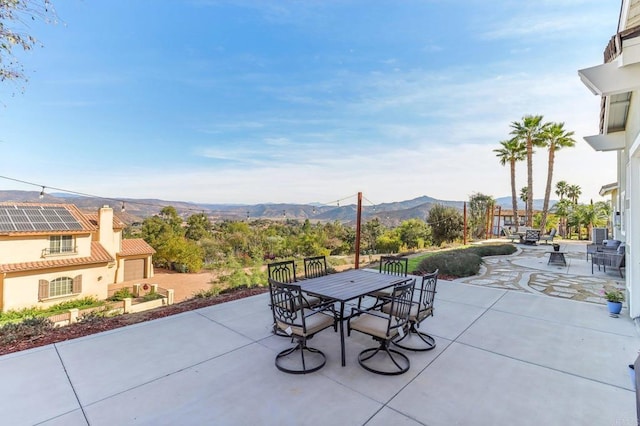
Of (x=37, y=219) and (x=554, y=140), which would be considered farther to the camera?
(x=554, y=140)

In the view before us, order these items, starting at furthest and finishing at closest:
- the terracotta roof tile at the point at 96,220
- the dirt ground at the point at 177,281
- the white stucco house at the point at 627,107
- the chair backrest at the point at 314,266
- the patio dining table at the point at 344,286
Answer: the terracotta roof tile at the point at 96,220 < the dirt ground at the point at 177,281 < the chair backrest at the point at 314,266 < the patio dining table at the point at 344,286 < the white stucco house at the point at 627,107

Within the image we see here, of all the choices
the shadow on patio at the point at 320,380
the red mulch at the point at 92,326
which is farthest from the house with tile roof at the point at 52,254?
the shadow on patio at the point at 320,380

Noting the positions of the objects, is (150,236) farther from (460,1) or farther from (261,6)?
(460,1)

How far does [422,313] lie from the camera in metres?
3.15

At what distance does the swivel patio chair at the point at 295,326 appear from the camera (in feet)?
8.68

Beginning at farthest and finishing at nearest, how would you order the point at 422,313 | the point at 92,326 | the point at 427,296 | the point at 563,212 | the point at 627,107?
1. the point at 563,212
2. the point at 627,107
3. the point at 92,326
4. the point at 427,296
5. the point at 422,313

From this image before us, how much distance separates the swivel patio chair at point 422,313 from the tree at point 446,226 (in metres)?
14.1

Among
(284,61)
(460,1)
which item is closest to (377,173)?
(284,61)

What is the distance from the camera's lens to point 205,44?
30.9ft

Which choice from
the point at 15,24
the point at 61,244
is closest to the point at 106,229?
the point at 61,244

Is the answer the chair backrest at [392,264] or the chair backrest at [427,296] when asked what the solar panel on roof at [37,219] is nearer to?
the chair backrest at [392,264]

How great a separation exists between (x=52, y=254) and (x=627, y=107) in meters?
19.6

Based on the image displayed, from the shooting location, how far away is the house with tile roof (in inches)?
463

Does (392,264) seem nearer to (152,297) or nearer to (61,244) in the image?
(152,297)
